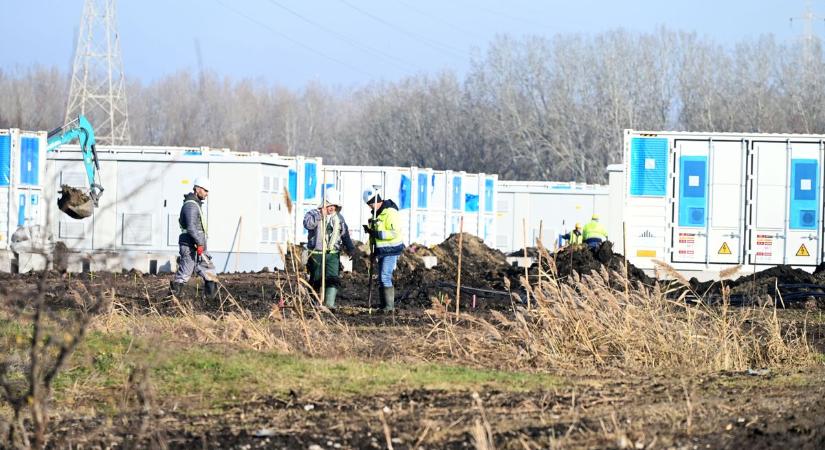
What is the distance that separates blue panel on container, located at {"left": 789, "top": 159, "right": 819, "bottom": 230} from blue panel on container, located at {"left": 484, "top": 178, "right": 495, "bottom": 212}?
18.4 meters

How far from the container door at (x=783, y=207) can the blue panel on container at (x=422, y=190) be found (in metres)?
13.9

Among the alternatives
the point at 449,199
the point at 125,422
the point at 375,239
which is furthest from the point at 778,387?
the point at 449,199

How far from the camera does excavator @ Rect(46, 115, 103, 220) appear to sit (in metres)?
18.9

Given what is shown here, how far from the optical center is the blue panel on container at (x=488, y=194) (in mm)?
39812

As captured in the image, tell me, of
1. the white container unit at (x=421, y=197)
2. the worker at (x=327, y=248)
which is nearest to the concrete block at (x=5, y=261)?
the white container unit at (x=421, y=197)

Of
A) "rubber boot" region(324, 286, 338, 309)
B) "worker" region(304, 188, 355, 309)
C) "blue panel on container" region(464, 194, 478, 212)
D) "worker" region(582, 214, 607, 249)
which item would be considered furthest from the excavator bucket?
"blue panel on container" region(464, 194, 478, 212)

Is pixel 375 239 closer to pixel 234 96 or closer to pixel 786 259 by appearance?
pixel 786 259

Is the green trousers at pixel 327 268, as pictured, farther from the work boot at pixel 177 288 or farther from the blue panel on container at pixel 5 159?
the blue panel on container at pixel 5 159

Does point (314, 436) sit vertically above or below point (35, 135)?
below

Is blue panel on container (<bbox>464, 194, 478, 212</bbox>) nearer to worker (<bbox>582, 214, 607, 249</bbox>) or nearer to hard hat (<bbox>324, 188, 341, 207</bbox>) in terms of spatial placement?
worker (<bbox>582, 214, 607, 249</bbox>)

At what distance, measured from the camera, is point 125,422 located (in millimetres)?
7781

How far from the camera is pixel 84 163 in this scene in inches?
998

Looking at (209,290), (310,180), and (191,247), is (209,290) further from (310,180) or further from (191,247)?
(310,180)

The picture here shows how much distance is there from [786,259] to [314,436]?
16.0 meters
